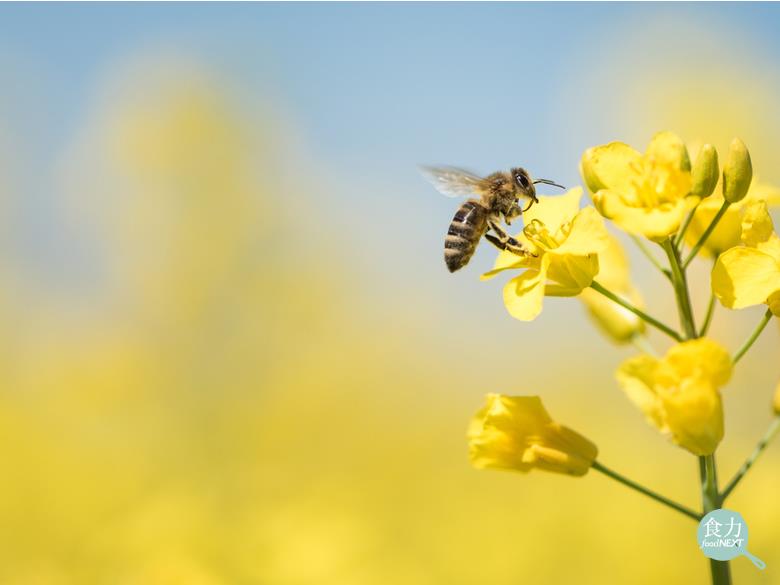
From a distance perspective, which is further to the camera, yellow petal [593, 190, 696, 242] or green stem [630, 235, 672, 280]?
green stem [630, 235, 672, 280]

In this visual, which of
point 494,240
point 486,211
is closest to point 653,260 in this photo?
point 494,240

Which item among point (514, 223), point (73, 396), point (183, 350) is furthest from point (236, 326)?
point (514, 223)

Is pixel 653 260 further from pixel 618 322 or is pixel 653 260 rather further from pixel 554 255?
pixel 618 322

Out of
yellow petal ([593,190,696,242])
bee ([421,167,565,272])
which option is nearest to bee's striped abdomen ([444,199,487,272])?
bee ([421,167,565,272])

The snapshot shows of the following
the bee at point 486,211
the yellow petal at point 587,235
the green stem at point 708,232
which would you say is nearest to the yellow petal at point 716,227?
the green stem at point 708,232

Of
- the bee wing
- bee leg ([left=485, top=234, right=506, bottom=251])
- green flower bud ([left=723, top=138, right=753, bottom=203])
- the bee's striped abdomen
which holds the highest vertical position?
the bee wing

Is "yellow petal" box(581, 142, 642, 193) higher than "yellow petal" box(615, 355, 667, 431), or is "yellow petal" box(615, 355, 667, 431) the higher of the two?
"yellow petal" box(581, 142, 642, 193)

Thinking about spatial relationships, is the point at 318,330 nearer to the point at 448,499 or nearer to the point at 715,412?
the point at 448,499

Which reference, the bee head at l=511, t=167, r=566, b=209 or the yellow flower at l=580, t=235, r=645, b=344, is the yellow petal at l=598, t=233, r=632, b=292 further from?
the bee head at l=511, t=167, r=566, b=209
